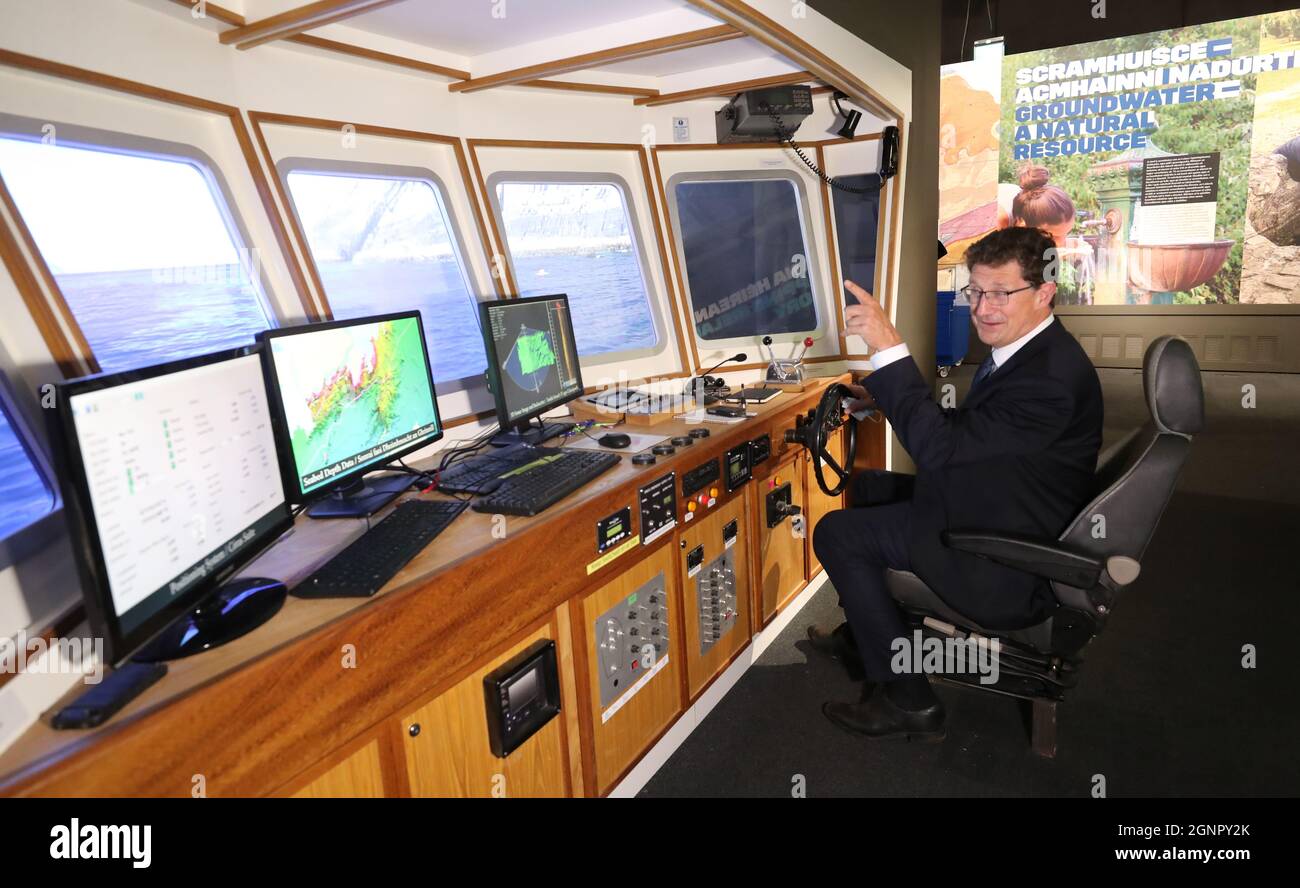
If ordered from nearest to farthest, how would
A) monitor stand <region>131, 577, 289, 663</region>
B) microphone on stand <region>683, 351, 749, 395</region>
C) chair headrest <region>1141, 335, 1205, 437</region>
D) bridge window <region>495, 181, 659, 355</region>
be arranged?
monitor stand <region>131, 577, 289, 663</region>, chair headrest <region>1141, 335, 1205, 437</region>, bridge window <region>495, 181, 659, 355</region>, microphone on stand <region>683, 351, 749, 395</region>

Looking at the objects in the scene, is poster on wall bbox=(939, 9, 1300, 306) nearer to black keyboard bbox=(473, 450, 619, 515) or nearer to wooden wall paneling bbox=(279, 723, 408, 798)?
black keyboard bbox=(473, 450, 619, 515)

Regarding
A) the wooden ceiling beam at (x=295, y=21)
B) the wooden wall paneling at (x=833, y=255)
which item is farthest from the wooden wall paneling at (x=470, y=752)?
the wooden wall paneling at (x=833, y=255)

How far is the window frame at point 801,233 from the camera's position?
146 inches

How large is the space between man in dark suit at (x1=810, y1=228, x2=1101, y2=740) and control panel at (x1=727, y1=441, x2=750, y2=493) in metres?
→ 0.47

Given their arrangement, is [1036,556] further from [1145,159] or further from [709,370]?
[1145,159]

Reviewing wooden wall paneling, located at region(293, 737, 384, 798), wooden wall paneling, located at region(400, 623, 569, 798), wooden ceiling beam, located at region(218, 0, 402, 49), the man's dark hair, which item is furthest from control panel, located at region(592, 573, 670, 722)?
wooden ceiling beam, located at region(218, 0, 402, 49)

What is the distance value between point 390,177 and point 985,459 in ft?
6.93

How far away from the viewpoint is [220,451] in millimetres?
1356

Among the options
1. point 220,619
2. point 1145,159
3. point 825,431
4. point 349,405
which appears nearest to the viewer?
point 220,619

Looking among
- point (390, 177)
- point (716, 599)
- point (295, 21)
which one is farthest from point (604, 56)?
point (716, 599)

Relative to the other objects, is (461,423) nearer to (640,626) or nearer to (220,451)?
(640,626)

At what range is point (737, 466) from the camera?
2777 mm

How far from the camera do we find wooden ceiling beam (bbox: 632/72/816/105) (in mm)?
3186

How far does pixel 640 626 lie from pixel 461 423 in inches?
39.0
